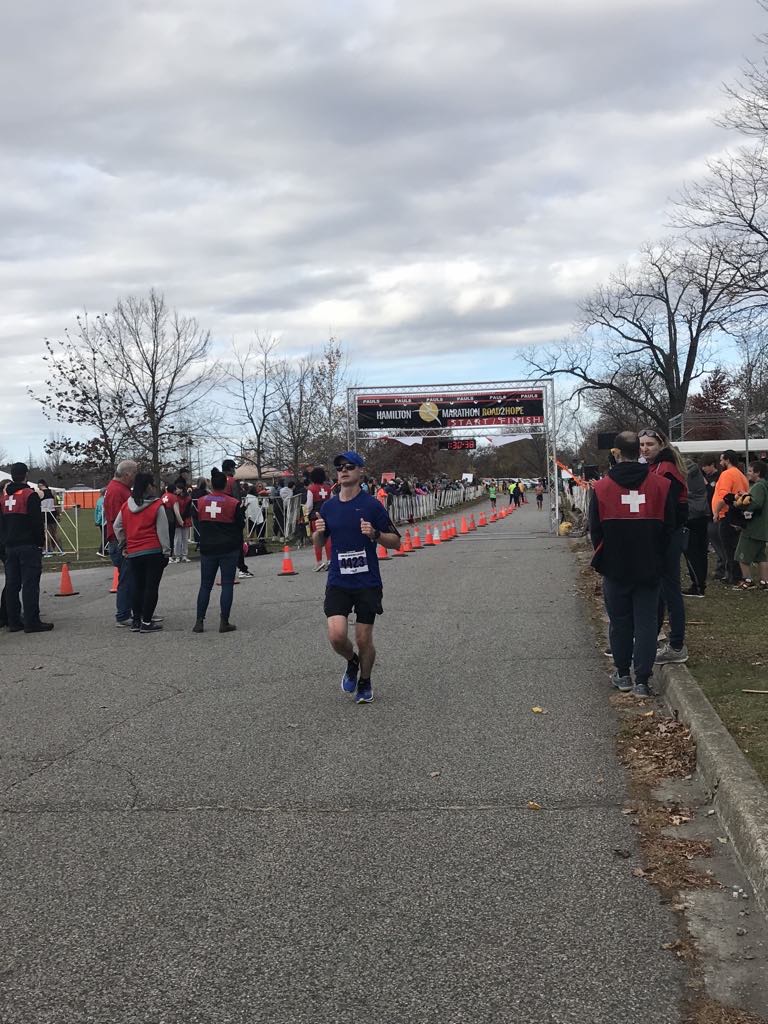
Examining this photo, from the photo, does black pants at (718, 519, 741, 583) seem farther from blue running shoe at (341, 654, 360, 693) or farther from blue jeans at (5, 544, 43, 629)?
blue jeans at (5, 544, 43, 629)

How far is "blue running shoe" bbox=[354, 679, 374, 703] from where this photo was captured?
7320 mm

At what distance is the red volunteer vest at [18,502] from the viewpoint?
1123 cm

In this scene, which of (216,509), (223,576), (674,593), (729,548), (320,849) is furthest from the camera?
(729,548)

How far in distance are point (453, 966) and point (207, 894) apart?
1142 mm

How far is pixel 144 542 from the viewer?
1126 cm

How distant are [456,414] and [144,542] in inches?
833

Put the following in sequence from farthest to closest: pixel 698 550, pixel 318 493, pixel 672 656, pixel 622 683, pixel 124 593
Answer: pixel 318 493 → pixel 698 550 → pixel 124 593 → pixel 672 656 → pixel 622 683

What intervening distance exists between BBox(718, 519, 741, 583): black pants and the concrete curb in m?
7.18

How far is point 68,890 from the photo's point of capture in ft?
13.1

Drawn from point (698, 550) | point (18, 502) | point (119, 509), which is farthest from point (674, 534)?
point (18, 502)

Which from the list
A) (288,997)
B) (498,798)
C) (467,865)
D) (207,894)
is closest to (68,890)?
(207,894)

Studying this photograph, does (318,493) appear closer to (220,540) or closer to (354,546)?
(220,540)

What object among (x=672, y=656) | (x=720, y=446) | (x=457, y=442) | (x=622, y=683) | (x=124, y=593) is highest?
(x=457, y=442)

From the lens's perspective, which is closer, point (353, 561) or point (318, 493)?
point (353, 561)
